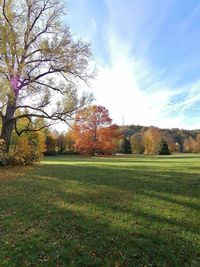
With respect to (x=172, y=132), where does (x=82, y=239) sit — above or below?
below

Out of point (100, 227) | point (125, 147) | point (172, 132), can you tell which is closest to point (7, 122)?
point (100, 227)

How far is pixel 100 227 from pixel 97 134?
49436mm

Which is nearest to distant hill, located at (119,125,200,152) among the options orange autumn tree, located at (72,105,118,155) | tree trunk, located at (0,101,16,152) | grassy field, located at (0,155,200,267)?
orange autumn tree, located at (72,105,118,155)

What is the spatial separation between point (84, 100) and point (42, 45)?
554 cm

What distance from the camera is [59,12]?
22750 millimetres

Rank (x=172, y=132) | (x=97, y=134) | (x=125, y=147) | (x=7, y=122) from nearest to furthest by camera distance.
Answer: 1. (x=7, y=122)
2. (x=97, y=134)
3. (x=125, y=147)
4. (x=172, y=132)

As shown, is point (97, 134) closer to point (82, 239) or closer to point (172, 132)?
point (82, 239)

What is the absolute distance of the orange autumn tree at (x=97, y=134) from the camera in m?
55.5

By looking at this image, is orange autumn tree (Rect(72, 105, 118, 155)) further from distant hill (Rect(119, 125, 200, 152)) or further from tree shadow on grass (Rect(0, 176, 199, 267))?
distant hill (Rect(119, 125, 200, 152))

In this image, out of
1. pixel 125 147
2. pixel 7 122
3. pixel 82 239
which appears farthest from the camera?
pixel 125 147

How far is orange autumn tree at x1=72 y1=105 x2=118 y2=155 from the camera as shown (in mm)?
55500

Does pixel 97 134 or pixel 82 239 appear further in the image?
pixel 97 134

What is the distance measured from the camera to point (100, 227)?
23.0ft

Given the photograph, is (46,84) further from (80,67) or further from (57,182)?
(57,182)
